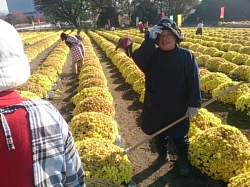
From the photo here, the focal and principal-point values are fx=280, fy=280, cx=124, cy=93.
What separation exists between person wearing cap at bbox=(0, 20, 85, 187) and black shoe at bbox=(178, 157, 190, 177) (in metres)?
2.68

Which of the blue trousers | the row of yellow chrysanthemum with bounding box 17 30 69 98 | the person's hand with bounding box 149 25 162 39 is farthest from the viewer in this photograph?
the row of yellow chrysanthemum with bounding box 17 30 69 98

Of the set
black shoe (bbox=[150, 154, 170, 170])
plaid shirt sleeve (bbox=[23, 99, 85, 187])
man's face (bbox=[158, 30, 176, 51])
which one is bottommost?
black shoe (bbox=[150, 154, 170, 170])

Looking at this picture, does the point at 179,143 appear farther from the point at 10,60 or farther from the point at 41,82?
the point at 41,82

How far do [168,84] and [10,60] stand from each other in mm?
2373

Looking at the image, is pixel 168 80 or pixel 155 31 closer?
pixel 155 31

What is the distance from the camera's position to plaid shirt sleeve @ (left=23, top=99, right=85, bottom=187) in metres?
1.33

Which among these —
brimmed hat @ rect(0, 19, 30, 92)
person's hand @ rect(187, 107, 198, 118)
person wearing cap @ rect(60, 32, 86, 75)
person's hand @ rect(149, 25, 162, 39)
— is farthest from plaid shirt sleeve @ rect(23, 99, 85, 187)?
person wearing cap @ rect(60, 32, 86, 75)

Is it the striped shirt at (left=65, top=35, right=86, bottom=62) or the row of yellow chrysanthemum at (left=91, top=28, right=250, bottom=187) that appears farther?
the striped shirt at (left=65, top=35, right=86, bottom=62)

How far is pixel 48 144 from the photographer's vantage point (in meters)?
1.37

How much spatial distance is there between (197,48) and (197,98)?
12.2 metres

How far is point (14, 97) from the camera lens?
4.34ft

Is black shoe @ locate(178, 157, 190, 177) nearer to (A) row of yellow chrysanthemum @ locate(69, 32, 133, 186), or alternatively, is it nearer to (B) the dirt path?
(B) the dirt path

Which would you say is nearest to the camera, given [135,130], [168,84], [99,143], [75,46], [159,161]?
[99,143]

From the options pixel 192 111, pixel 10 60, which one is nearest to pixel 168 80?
pixel 192 111
